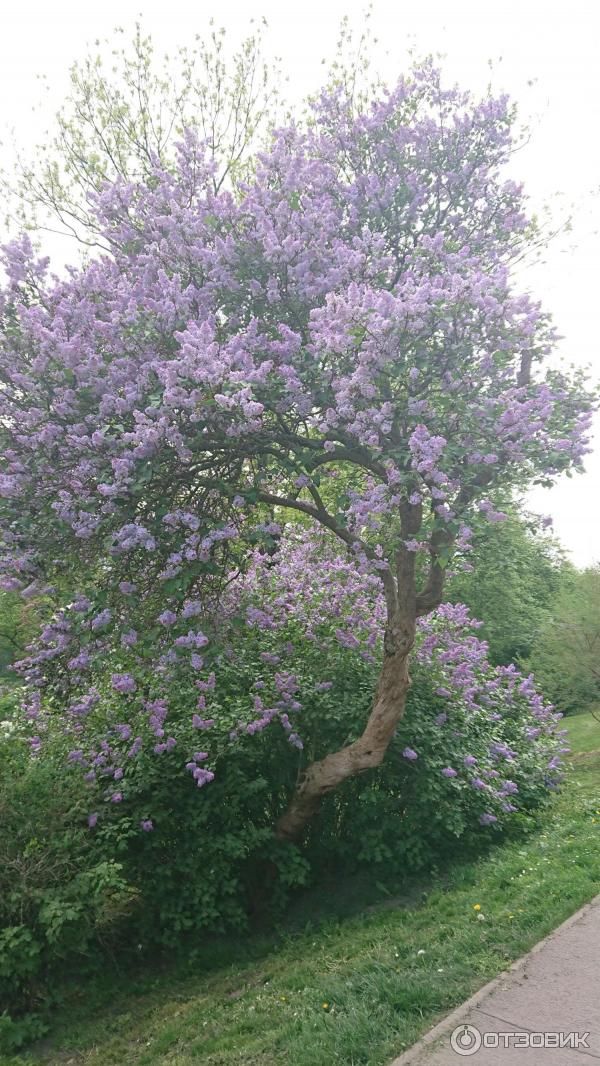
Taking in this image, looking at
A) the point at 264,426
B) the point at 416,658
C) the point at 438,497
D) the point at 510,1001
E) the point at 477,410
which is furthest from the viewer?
the point at 416,658

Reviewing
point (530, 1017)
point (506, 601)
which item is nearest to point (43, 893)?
point (530, 1017)

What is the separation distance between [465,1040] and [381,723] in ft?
9.74

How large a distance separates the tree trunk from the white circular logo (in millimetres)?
2817

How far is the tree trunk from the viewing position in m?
6.30

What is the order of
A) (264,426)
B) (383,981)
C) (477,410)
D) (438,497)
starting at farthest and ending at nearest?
(264,426), (477,410), (438,497), (383,981)

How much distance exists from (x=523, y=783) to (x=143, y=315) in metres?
6.64

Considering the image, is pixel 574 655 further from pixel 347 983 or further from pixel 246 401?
pixel 246 401

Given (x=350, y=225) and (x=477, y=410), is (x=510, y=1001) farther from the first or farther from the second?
(x=350, y=225)

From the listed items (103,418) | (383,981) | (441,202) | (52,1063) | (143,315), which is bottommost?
(52,1063)

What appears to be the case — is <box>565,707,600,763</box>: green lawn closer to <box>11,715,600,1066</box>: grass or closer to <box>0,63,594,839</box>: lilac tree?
<box>11,715,600,1066</box>: grass

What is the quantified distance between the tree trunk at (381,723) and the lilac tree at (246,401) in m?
0.02

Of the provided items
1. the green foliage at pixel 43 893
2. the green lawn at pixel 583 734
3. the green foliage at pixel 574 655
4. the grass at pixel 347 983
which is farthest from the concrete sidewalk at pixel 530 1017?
the green lawn at pixel 583 734

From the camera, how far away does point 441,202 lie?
677 cm

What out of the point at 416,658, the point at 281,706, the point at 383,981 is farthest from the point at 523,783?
the point at 383,981
